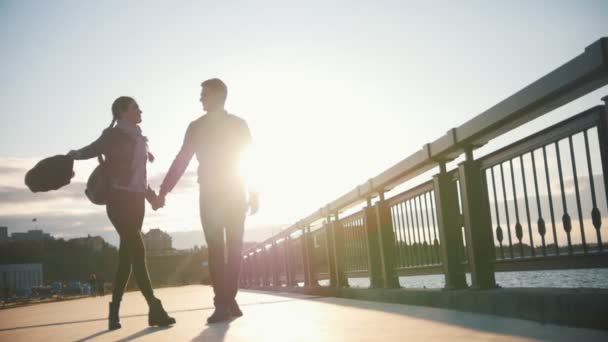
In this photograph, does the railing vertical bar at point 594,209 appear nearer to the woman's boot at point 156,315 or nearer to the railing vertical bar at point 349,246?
the woman's boot at point 156,315

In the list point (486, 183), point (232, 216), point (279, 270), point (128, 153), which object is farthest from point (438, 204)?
point (279, 270)

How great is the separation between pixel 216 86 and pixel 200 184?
0.82m

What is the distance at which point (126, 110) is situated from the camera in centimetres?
492

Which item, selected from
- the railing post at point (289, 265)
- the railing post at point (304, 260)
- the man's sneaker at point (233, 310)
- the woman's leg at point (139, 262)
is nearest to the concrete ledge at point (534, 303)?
the man's sneaker at point (233, 310)

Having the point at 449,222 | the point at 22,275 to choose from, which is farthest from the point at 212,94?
the point at 22,275

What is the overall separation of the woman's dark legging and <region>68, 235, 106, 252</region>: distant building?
16551 cm

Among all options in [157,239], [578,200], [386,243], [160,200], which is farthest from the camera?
[157,239]

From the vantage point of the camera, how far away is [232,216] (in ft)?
16.1

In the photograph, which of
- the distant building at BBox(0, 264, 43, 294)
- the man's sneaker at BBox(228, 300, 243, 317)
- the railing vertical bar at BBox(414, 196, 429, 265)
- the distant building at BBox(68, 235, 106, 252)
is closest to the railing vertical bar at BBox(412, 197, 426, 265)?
the railing vertical bar at BBox(414, 196, 429, 265)

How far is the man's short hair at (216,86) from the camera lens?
16.3ft

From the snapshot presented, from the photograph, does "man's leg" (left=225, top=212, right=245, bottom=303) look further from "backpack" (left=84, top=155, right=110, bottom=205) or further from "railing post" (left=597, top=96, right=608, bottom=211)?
"railing post" (left=597, top=96, right=608, bottom=211)

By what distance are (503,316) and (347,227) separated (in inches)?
165

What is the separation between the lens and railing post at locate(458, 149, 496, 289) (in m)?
3.98

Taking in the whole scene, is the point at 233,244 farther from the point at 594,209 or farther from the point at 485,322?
the point at 594,209
